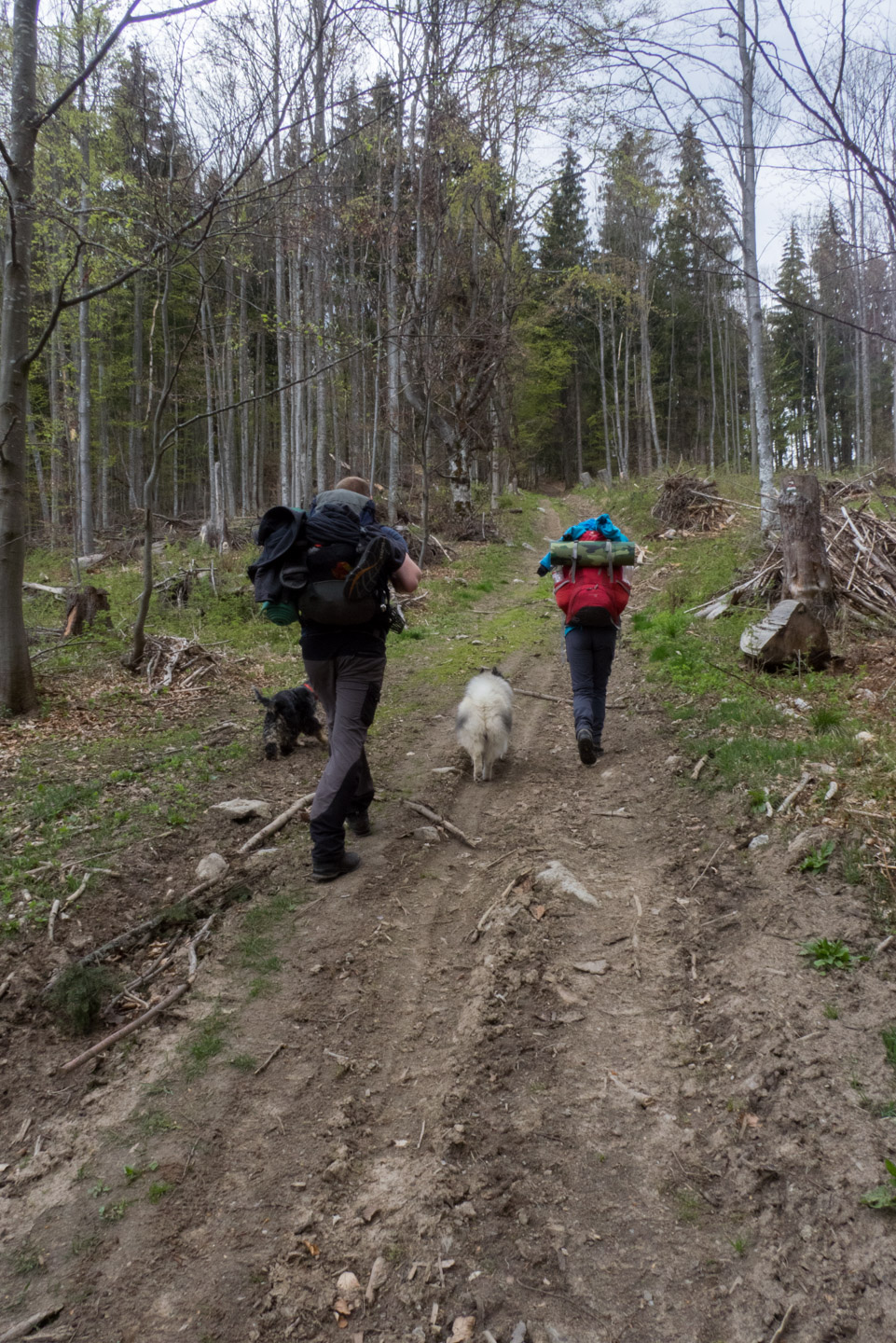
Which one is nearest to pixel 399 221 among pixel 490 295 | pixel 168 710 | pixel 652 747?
pixel 490 295

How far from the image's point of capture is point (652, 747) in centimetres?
679

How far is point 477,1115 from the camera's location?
2838 millimetres

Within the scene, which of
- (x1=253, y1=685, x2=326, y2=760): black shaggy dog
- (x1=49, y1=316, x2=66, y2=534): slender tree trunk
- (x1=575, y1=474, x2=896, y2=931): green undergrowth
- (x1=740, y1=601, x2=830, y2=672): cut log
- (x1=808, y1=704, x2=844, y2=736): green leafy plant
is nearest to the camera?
(x1=575, y1=474, x2=896, y2=931): green undergrowth

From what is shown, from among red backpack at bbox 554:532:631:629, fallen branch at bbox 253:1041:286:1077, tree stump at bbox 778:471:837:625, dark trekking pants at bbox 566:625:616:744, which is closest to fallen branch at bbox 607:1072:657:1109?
fallen branch at bbox 253:1041:286:1077

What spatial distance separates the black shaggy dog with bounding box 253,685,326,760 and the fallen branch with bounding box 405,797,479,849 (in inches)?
63.5

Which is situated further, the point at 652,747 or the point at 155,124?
the point at 155,124

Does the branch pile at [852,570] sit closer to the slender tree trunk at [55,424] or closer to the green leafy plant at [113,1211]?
the green leafy plant at [113,1211]

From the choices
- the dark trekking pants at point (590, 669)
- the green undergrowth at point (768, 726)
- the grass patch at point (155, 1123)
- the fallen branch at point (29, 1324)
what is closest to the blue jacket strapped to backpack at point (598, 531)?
the dark trekking pants at point (590, 669)

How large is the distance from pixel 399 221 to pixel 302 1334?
19442 mm

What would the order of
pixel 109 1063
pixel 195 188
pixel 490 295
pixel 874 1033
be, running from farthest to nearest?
1. pixel 490 295
2. pixel 195 188
3. pixel 109 1063
4. pixel 874 1033

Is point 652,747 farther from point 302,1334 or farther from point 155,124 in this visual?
point 155,124

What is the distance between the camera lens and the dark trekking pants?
6648 millimetres

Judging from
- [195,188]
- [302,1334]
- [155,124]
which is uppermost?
[155,124]

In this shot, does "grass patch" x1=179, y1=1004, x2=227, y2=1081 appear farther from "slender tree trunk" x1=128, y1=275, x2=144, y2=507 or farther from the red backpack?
"slender tree trunk" x1=128, y1=275, x2=144, y2=507
